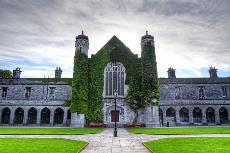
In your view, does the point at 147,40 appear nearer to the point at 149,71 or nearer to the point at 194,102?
the point at 149,71

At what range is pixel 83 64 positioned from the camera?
127ft

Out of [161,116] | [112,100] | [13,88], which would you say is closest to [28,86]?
[13,88]

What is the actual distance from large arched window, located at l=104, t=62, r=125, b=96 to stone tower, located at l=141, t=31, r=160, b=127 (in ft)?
12.0

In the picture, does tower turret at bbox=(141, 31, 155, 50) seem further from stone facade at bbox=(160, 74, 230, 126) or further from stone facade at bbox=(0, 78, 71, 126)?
stone facade at bbox=(0, 78, 71, 126)

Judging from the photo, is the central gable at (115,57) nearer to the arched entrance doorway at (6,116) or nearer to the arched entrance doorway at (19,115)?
the arched entrance doorway at (19,115)

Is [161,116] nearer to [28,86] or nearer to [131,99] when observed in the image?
[131,99]

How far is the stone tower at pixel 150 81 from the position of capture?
36375 mm

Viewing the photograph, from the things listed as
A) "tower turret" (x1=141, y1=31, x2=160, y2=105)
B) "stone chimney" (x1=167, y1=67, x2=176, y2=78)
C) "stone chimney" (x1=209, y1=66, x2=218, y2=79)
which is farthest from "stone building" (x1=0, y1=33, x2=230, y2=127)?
"stone chimney" (x1=167, y1=67, x2=176, y2=78)

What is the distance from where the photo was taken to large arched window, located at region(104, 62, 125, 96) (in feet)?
127

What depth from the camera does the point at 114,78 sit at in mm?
39344

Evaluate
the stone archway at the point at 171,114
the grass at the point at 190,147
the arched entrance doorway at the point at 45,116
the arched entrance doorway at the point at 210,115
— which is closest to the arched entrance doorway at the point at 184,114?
the stone archway at the point at 171,114

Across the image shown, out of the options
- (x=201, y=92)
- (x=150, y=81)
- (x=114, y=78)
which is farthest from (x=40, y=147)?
(x=201, y=92)

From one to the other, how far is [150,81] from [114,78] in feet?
20.1

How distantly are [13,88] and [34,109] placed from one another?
5692 mm
